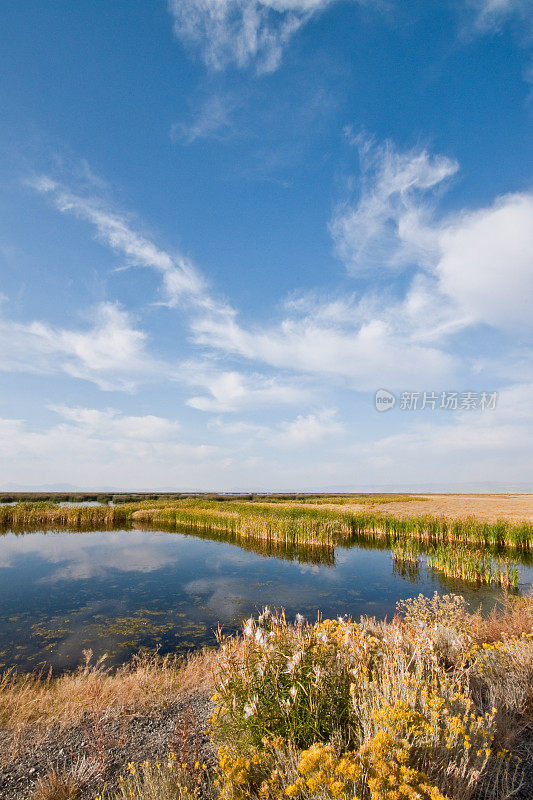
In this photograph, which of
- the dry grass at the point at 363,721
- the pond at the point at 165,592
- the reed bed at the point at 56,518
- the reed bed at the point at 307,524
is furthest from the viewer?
the reed bed at the point at 56,518

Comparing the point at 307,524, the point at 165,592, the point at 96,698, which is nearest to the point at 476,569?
the point at 307,524

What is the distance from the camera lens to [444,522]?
2605 centimetres

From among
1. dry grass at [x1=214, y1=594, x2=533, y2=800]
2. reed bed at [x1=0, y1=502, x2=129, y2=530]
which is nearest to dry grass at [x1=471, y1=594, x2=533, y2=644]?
dry grass at [x1=214, y1=594, x2=533, y2=800]

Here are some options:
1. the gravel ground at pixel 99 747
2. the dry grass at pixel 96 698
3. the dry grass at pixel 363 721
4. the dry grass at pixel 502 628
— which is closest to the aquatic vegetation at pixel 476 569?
the dry grass at pixel 502 628

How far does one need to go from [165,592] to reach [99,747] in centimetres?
1246

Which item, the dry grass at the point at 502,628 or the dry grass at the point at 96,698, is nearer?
the dry grass at the point at 96,698

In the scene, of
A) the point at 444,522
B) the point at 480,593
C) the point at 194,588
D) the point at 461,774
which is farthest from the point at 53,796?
the point at 444,522

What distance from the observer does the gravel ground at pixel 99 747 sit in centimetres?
412

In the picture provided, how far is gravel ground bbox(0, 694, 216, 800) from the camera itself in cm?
412

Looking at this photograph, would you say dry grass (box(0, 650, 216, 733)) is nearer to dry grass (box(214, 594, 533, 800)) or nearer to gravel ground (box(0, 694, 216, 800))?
gravel ground (box(0, 694, 216, 800))

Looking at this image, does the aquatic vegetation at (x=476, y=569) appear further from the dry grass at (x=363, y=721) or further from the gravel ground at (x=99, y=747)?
the gravel ground at (x=99, y=747)

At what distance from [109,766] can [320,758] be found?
308cm

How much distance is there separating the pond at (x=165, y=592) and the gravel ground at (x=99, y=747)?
204 inches

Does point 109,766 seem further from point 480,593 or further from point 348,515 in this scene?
point 348,515
